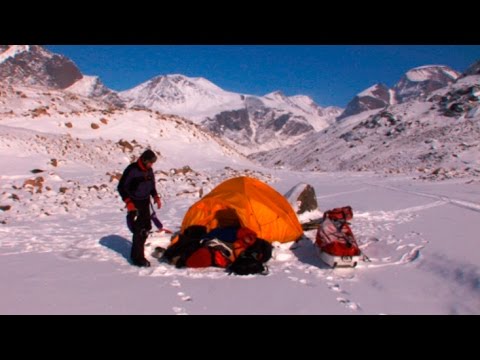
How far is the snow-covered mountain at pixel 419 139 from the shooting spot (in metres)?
47.6

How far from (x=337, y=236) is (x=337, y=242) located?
11.5 inches

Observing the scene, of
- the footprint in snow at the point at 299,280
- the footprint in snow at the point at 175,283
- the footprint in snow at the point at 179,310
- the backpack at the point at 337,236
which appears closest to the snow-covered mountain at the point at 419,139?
the backpack at the point at 337,236

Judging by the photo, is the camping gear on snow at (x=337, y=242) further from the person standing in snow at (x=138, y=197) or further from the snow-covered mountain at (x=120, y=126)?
the snow-covered mountain at (x=120, y=126)

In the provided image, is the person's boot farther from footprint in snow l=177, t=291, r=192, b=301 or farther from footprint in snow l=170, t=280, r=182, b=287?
footprint in snow l=177, t=291, r=192, b=301

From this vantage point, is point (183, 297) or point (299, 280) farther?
Result: point (299, 280)

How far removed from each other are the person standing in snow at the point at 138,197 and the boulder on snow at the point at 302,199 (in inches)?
230

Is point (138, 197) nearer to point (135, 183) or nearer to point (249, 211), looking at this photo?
point (135, 183)

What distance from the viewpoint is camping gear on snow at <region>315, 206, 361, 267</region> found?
7.21m

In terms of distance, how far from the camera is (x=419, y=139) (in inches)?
2514

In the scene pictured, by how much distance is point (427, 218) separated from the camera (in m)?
12.0

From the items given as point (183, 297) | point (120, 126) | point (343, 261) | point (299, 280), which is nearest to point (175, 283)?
point (183, 297)
